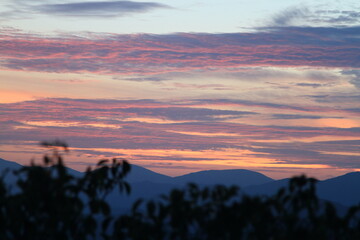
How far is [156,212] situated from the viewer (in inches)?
656

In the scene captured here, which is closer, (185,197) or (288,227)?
(288,227)

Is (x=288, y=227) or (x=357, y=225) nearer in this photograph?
(x=288, y=227)

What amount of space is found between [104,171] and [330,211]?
6.74m

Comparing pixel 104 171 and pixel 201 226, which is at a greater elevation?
pixel 104 171

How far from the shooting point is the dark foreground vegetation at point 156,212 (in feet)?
53.3

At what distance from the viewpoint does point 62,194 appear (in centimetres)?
1662

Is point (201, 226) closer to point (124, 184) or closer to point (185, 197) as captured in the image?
point (185, 197)

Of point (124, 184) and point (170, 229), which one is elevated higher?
point (124, 184)

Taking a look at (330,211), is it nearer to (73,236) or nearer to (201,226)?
(201,226)

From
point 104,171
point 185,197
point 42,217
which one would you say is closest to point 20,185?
point 42,217

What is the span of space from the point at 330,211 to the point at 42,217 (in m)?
8.43

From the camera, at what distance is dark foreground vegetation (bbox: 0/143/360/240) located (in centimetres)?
1625

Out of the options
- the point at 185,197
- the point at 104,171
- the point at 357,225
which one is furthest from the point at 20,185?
the point at 357,225

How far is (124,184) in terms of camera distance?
16953mm
